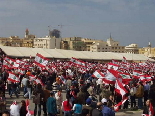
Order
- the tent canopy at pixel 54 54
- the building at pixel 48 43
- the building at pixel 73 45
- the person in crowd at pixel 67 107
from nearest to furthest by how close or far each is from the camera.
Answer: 1. the person in crowd at pixel 67 107
2. the tent canopy at pixel 54 54
3. the building at pixel 48 43
4. the building at pixel 73 45

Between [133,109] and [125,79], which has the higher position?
[125,79]

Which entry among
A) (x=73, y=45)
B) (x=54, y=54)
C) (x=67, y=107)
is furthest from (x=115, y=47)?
(x=67, y=107)

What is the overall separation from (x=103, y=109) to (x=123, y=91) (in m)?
3.18

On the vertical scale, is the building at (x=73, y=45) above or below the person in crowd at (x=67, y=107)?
above

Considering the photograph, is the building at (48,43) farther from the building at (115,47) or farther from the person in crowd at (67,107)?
the person in crowd at (67,107)

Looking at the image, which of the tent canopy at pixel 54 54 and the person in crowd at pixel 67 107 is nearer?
the person in crowd at pixel 67 107

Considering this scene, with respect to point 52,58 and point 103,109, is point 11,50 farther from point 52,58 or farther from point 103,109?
point 103,109

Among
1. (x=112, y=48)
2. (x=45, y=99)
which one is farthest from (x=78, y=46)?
(x=45, y=99)

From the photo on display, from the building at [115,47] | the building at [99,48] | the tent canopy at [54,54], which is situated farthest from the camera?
the building at [115,47]

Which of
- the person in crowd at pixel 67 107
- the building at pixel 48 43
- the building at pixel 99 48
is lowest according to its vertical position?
the person in crowd at pixel 67 107

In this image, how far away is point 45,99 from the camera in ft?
40.0

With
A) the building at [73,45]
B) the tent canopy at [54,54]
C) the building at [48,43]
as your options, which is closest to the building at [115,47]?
the building at [73,45]

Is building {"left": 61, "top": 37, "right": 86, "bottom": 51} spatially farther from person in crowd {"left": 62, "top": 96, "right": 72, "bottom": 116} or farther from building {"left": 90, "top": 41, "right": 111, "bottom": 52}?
person in crowd {"left": 62, "top": 96, "right": 72, "bottom": 116}

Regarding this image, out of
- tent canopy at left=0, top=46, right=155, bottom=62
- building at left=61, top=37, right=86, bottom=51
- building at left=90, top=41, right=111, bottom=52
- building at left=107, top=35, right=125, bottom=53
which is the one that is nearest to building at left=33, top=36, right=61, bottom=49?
building at left=61, top=37, right=86, bottom=51
